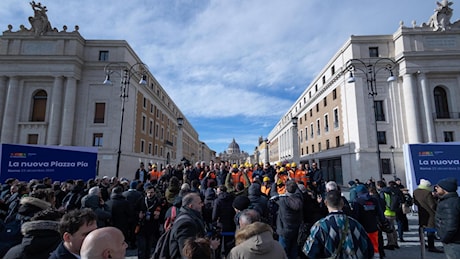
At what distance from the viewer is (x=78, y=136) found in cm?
2425

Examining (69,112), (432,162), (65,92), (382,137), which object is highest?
(65,92)

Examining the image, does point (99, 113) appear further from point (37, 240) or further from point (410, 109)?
point (410, 109)

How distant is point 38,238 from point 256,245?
7.65 feet

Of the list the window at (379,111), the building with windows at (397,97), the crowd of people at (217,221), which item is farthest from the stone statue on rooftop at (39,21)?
the window at (379,111)

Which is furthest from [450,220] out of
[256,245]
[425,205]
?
[256,245]

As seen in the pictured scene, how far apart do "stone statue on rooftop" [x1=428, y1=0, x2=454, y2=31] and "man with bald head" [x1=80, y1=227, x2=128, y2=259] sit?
33.9 metres

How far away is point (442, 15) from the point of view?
80.9 feet

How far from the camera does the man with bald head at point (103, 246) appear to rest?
177 cm

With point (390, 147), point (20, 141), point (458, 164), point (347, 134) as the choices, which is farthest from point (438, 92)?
point (20, 141)

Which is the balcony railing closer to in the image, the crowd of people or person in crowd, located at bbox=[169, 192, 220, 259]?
the crowd of people

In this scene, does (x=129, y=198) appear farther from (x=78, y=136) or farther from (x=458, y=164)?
(x=78, y=136)

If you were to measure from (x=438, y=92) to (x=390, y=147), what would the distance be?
8663mm

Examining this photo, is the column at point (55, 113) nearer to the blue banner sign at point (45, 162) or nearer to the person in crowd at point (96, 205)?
the blue banner sign at point (45, 162)

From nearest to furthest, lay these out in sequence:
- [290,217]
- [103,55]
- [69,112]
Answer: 1. [290,217]
2. [69,112]
3. [103,55]
